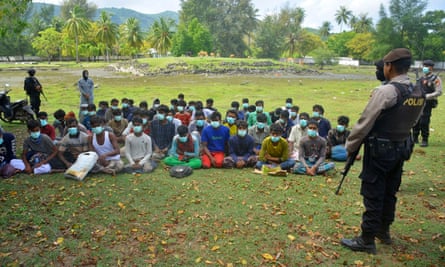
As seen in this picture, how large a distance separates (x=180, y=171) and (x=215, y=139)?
1593mm

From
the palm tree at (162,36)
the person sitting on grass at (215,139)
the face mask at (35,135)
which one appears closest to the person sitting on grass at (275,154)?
the person sitting on grass at (215,139)

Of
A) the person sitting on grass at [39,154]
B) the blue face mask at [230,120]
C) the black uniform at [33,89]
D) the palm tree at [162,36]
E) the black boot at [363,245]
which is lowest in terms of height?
the black boot at [363,245]

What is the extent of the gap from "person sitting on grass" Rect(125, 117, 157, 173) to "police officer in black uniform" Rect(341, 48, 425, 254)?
5.31 meters

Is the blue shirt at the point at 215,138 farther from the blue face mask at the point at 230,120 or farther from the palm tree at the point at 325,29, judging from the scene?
the palm tree at the point at 325,29

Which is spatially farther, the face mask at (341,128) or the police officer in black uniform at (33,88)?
the police officer in black uniform at (33,88)

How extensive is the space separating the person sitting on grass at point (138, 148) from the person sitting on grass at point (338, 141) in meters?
4.92

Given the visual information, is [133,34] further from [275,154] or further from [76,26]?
[275,154]

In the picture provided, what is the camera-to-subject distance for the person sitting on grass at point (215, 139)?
925 cm

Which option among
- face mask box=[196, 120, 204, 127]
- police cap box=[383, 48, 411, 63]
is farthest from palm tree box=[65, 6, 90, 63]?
police cap box=[383, 48, 411, 63]

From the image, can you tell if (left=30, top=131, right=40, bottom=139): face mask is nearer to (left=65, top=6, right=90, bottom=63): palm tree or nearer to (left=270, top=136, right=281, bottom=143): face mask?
(left=270, top=136, right=281, bottom=143): face mask

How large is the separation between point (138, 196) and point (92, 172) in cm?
183

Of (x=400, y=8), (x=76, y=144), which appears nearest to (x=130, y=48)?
(x=400, y=8)

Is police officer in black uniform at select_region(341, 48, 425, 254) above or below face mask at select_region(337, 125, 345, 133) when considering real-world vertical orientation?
above

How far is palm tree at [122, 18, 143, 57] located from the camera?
71812mm
